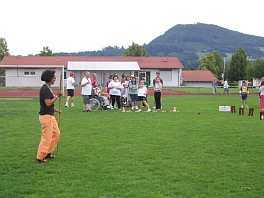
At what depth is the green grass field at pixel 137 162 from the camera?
5.87 meters

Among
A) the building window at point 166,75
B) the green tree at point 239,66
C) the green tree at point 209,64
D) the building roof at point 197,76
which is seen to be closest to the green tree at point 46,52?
the building roof at point 197,76

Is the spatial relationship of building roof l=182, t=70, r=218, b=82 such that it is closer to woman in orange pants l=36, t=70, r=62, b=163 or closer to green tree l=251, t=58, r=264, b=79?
green tree l=251, t=58, r=264, b=79

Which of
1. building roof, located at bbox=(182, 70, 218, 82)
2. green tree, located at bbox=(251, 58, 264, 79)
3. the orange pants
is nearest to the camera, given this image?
the orange pants

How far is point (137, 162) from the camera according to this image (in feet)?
24.6

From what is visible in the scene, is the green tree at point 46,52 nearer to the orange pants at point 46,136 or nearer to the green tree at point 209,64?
the green tree at point 209,64

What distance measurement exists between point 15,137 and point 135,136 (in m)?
3.18

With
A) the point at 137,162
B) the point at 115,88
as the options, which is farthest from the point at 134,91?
the point at 137,162

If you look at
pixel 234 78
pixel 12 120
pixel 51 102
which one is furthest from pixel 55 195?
pixel 234 78

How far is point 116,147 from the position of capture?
353 inches

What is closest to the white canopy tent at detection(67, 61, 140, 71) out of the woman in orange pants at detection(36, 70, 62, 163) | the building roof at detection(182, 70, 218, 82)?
the building roof at detection(182, 70, 218, 82)

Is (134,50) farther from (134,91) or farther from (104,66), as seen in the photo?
(134,91)

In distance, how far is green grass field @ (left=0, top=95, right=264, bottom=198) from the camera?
Result: 587 centimetres

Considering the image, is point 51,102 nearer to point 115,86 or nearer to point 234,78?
point 115,86

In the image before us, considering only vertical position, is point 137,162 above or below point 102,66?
below
